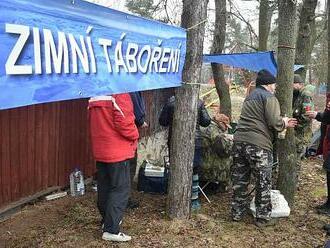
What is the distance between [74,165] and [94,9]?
12.3 feet

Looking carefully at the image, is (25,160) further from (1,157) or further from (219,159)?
(219,159)

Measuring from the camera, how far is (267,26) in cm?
1312

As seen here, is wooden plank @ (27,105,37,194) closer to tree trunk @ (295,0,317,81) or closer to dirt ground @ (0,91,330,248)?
dirt ground @ (0,91,330,248)

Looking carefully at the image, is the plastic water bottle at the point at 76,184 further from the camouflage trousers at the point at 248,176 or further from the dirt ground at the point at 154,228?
the camouflage trousers at the point at 248,176

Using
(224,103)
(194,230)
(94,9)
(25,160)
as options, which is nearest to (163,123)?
(194,230)

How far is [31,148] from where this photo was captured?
562 centimetres

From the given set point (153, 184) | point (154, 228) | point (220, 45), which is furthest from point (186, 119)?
point (220, 45)

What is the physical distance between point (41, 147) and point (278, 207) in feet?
10.2

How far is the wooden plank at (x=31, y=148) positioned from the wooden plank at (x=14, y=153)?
0.65ft

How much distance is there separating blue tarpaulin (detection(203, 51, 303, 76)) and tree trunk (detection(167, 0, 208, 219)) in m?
2.01

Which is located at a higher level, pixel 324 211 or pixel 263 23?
pixel 263 23

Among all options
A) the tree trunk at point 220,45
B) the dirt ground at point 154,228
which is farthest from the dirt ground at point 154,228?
the tree trunk at point 220,45

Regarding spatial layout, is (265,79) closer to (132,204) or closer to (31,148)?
(132,204)

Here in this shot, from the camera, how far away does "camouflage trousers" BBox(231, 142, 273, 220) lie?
5.01 m
